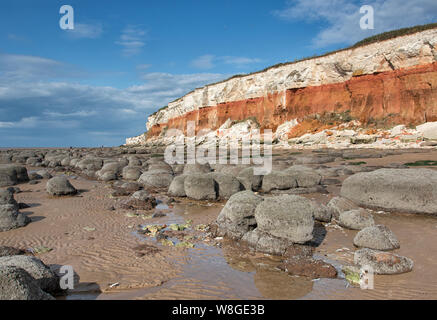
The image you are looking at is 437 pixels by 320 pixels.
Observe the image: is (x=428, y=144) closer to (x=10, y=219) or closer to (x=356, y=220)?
(x=356, y=220)

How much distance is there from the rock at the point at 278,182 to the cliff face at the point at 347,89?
1023 inches

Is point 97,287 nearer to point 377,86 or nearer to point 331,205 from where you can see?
point 331,205

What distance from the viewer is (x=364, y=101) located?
35.8 metres

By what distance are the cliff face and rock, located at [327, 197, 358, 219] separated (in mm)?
28192

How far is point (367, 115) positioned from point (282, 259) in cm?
3419

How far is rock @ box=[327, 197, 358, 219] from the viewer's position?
8773 mm

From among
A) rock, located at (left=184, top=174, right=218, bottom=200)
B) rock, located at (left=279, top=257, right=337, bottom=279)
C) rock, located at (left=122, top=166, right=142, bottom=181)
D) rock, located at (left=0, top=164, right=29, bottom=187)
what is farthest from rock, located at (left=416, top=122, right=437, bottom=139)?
rock, located at (left=0, top=164, right=29, bottom=187)

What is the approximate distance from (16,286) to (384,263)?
586 centimetres

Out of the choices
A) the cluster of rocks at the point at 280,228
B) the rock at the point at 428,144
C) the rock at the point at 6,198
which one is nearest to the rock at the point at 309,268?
the cluster of rocks at the point at 280,228

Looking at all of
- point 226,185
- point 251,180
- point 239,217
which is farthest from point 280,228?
point 251,180

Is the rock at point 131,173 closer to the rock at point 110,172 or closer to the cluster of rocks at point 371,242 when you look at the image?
the rock at point 110,172

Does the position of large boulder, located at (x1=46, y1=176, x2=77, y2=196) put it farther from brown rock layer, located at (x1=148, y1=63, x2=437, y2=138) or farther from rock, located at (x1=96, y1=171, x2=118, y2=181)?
brown rock layer, located at (x1=148, y1=63, x2=437, y2=138)

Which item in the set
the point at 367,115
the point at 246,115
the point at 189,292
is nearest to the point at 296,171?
the point at 189,292
